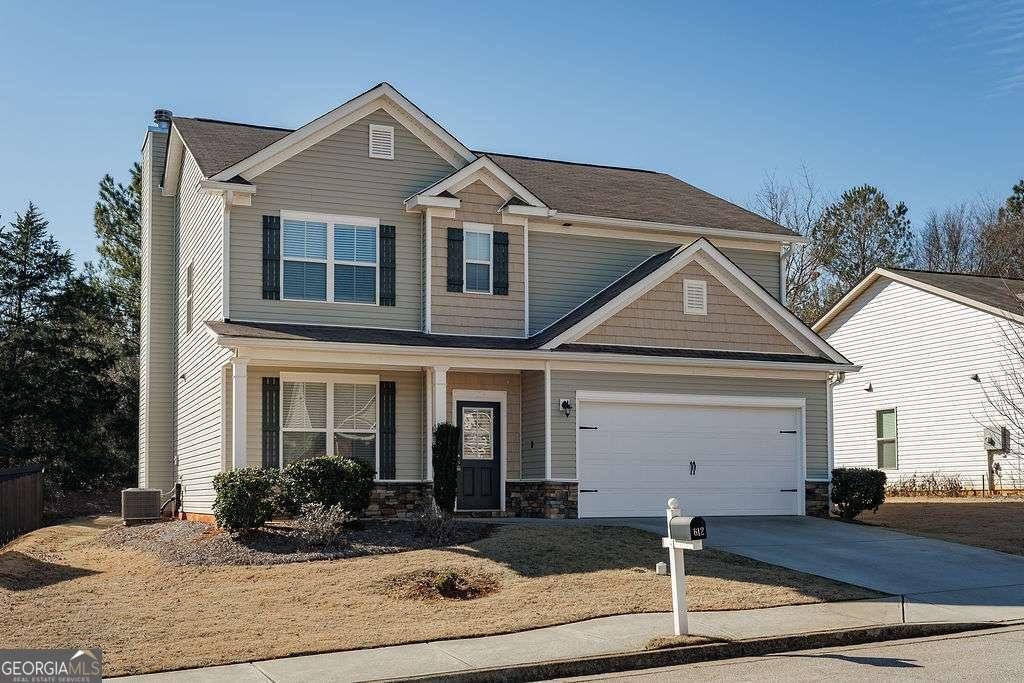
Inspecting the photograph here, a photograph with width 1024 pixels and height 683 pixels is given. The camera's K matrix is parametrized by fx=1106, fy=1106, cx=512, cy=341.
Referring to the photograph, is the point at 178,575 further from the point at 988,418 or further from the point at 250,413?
the point at 988,418

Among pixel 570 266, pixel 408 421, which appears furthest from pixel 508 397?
pixel 570 266

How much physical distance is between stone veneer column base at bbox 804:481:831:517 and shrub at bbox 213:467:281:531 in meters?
10.8

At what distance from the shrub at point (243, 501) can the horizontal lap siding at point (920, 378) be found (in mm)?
18648

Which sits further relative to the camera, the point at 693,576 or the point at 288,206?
the point at 288,206

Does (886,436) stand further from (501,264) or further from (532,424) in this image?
(501,264)

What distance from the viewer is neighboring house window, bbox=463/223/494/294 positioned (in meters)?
21.1

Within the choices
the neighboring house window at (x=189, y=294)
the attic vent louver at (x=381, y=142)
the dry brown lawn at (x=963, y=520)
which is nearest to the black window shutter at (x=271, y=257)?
the attic vent louver at (x=381, y=142)

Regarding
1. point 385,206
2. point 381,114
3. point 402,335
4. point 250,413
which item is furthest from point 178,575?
point 381,114

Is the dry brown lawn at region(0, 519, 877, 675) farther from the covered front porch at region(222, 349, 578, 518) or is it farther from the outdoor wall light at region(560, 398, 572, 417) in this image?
the outdoor wall light at region(560, 398, 572, 417)

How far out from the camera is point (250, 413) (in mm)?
19453

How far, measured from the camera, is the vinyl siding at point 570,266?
22.1 m

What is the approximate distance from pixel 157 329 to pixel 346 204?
25.2 feet

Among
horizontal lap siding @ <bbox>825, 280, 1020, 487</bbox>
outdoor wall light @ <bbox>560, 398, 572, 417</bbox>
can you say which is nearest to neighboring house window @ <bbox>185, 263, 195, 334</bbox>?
outdoor wall light @ <bbox>560, 398, 572, 417</bbox>

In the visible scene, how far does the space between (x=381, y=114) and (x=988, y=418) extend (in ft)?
57.2
